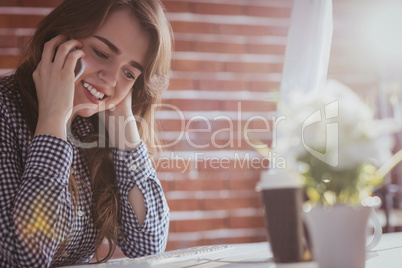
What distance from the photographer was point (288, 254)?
0.78 m

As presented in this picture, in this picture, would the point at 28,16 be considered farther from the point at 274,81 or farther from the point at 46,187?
the point at 46,187

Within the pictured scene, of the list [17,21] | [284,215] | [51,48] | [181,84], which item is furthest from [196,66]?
[284,215]

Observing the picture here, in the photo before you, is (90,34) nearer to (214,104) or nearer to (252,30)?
(214,104)

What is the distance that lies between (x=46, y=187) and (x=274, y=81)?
164 cm

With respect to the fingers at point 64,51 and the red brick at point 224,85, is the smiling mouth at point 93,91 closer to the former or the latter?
the fingers at point 64,51

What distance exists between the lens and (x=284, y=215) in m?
0.77

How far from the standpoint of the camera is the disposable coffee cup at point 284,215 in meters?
0.76

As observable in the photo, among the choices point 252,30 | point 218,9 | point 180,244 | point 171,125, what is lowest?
point 180,244

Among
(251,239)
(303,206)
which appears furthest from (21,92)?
(251,239)

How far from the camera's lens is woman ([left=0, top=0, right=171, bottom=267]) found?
44.9 inches

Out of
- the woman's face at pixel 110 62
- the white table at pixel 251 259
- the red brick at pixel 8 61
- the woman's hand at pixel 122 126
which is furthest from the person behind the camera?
the red brick at pixel 8 61

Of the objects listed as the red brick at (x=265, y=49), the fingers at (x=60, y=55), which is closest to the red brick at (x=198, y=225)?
the red brick at (x=265, y=49)

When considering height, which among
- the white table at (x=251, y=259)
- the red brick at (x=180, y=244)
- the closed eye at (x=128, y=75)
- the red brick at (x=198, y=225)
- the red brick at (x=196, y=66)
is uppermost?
the red brick at (x=196, y=66)

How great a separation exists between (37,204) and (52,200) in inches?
1.4
